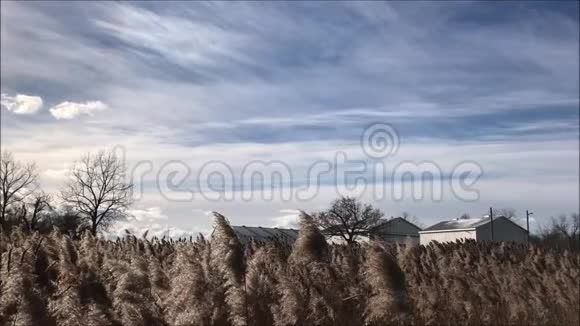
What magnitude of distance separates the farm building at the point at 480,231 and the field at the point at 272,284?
6201 centimetres

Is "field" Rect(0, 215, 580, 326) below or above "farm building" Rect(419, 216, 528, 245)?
above

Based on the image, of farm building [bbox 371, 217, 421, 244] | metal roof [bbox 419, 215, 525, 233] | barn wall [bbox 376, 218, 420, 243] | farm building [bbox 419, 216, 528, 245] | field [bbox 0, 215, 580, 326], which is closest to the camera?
field [bbox 0, 215, 580, 326]

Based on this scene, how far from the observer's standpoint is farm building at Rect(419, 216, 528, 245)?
244ft

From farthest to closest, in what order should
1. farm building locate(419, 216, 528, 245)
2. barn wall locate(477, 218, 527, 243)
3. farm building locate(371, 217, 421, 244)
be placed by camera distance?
farm building locate(371, 217, 421, 244), farm building locate(419, 216, 528, 245), barn wall locate(477, 218, 527, 243)

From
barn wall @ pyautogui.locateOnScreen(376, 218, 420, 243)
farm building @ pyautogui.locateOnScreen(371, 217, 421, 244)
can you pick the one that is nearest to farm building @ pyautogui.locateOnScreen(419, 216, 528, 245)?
farm building @ pyautogui.locateOnScreen(371, 217, 421, 244)

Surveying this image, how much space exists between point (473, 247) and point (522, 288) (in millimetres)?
1959

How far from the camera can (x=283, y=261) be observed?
11.2 m

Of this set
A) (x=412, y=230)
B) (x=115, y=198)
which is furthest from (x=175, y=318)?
(x=412, y=230)

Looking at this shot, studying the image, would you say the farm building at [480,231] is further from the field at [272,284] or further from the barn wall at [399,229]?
the field at [272,284]

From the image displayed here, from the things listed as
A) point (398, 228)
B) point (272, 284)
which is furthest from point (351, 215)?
point (272, 284)

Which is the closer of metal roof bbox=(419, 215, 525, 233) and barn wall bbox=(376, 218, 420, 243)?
metal roof bbox=(419, 215, 525, 233)

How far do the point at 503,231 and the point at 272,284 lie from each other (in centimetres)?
7027

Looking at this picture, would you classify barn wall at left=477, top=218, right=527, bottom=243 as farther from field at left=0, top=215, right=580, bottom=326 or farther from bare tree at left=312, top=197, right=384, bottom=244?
field at left=0, top=215, right=580, bottom=326

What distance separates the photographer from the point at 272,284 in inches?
415
